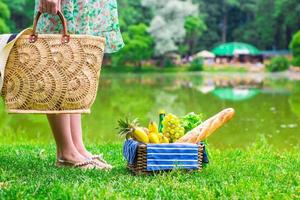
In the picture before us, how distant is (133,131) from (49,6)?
570mm

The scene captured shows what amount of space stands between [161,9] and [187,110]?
20726 millimetres

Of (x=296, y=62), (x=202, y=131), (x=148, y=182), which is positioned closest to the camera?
(x=148, y=182)

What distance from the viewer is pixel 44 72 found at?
2242mm

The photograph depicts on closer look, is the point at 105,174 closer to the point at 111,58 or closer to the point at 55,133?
the point at 55,133

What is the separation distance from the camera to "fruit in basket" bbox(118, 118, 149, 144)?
2.38 metres

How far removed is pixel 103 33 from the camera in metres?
2.63

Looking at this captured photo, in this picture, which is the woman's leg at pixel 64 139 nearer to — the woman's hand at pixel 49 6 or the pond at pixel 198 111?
the woman's hand at pixel 49 6

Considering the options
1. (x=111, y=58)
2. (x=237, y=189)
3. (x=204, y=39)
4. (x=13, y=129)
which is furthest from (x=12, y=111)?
(x=204, y=39)

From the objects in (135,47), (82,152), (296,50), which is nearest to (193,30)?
(135,47)

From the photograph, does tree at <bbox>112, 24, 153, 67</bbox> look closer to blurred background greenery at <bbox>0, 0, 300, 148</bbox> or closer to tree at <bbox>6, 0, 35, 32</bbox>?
blurred background greenery at <bbox>0, 0, 300, 148</bbox>

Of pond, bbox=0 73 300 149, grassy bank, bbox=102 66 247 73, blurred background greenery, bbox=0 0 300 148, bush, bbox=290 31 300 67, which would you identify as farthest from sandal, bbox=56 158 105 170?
grassy bank, bbox=102 66 247 73

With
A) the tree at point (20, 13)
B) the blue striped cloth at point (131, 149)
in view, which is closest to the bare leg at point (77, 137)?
the blue striped cloth at point (131, 149)

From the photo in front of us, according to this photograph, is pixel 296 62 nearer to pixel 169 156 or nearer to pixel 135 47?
pixel 135 47

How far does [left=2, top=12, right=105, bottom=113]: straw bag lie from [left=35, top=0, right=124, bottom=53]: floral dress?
17 cm
